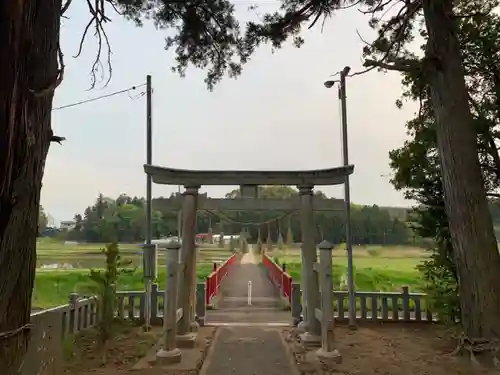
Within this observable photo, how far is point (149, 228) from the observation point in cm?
830

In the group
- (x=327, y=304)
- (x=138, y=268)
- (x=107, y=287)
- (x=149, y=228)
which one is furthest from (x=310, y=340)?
(x=138, y=268)

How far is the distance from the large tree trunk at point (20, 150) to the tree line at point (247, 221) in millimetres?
5598

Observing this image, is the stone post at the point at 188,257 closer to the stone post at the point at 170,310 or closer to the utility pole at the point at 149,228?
the utility pole at the point at 149,228

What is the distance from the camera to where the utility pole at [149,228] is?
7996mm

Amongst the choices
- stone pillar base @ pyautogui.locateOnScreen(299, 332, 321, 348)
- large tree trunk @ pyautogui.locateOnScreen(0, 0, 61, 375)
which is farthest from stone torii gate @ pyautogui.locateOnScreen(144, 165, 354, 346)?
large tree trunk @ pyautogui.locateOnScreen(0, 0, 61, 375)

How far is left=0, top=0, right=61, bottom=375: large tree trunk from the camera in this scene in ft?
7.27

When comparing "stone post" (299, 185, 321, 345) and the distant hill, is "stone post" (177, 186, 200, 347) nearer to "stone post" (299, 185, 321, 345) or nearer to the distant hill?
"stone post" (299, 185, 321, 345)

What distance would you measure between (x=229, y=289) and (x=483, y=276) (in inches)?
417

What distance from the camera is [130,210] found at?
9.53m

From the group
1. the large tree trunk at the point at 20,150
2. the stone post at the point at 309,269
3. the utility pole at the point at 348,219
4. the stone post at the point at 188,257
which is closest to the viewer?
the large tree trunk at the point at 20,150

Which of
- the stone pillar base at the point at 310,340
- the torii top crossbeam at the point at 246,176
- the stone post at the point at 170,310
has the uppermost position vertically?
the torii top crossbeam at the point at 246,176

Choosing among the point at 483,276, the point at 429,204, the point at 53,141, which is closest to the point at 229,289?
the point at 429,204

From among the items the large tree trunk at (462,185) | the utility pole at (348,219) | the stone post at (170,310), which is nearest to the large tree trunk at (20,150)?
the stone post at (170,310)

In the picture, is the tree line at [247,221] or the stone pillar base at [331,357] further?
the tree line at [247,221]
